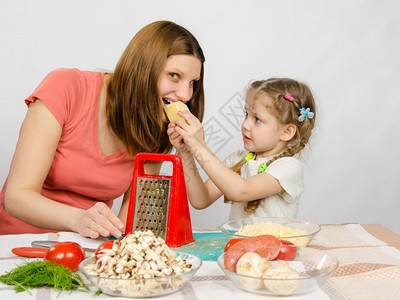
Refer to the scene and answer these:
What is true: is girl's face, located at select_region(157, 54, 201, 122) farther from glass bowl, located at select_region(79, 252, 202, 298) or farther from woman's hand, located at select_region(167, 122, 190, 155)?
glass bowl, located at select_region(79, 252, 202, 298)

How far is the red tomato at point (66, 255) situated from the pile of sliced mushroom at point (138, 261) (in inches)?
4.1

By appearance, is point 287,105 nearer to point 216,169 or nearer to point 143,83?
point 216,169

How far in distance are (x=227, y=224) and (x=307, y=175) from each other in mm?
1788

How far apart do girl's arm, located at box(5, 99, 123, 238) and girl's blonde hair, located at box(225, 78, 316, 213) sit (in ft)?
2.36

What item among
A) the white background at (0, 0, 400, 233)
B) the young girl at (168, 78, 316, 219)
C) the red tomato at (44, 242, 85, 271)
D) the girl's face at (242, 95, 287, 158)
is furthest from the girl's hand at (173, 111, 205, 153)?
the white background at (0, 0, 400, 233)

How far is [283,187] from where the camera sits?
1.88m

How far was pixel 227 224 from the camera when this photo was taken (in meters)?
1.51

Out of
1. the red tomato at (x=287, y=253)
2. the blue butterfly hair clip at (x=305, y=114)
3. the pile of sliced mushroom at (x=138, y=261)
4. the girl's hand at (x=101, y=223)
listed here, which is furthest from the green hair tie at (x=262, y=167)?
the pile of sliced mushroom at (x=138, y=261)

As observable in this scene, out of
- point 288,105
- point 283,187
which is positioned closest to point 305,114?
point 288,105

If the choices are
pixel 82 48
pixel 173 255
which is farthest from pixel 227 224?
pixel 82 48

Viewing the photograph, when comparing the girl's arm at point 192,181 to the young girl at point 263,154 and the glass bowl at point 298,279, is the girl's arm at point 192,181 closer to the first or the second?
the young girl at point 263,154

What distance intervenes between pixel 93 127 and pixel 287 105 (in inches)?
31.0

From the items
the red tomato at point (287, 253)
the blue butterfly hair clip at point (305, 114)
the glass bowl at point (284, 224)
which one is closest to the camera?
the red tomato at point (287, 253)

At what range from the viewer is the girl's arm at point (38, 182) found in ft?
5.22
